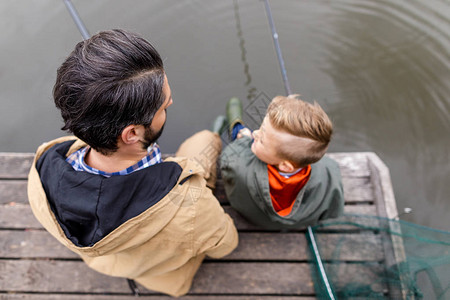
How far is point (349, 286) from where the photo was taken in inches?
63.8

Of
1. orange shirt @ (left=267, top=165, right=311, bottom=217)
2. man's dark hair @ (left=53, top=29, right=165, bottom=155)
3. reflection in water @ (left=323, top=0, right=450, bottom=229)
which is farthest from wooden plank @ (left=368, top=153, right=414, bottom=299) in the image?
man's dark hair @ (left=53, top=29, right=165, bottom=155)

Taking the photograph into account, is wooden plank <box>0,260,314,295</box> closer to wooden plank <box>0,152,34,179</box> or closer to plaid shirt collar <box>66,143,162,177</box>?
wooden plank <box>0,152,34,179</box>

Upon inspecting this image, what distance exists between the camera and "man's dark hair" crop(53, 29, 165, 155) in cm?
80

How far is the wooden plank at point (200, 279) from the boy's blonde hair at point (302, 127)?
2.47 ft

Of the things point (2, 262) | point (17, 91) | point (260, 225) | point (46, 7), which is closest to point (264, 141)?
point (260, 225)

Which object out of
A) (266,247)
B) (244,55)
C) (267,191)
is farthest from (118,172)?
(244,55)

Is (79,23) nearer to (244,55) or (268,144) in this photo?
(268,144)

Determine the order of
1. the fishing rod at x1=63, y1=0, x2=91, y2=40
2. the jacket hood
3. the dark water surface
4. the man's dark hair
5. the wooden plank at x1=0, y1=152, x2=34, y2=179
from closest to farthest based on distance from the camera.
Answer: the man's dark hair < the jacket hood < the fishing rod at x1=63, y1=0, x2=91, y2=40 < the wooden plank at x1=0, y1=152, x2=34, y2=179 < the dark water surface

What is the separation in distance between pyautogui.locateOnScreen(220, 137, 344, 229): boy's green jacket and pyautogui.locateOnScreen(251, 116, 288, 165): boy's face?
0.06 metres

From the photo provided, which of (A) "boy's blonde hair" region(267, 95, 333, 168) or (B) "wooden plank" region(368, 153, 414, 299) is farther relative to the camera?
(B) "wooden plank" region(368, 153, 414, 299)

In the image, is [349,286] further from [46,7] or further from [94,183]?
[46,7]

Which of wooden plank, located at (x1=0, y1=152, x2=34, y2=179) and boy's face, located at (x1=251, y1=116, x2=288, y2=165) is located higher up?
wooden plank, located at (x1=0, y1=152, x2=34, y2=179)

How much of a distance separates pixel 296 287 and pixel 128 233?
1154 mm

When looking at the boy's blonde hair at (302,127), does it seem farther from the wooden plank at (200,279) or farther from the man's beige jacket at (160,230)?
the wooden plank at (200,279)
